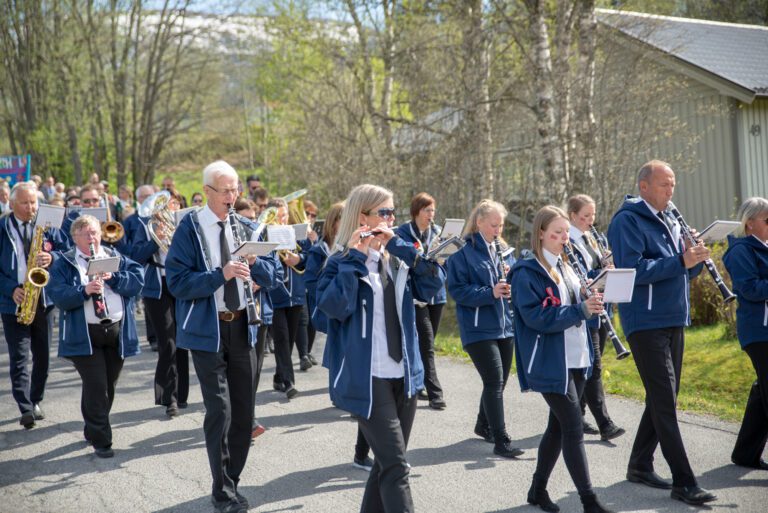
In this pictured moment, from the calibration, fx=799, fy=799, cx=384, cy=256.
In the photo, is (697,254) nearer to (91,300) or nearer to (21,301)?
(91,300)

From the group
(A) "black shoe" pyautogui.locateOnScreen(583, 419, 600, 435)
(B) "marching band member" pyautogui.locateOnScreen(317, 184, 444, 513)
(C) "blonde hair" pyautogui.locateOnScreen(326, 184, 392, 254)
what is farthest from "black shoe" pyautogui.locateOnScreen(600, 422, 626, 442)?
(C) "blonde hair" pyautogui.locateOnScreen(326, 184, 392, 254)

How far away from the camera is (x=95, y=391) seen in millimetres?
6660

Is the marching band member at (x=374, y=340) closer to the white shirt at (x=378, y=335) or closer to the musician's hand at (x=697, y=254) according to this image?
the white shirt at (x=378, y=335)

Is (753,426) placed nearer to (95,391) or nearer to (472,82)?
(95,391)

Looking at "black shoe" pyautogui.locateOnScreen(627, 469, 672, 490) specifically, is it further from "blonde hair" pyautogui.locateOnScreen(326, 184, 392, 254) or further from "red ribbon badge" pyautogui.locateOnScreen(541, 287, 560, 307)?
"blonde hair" pyautogui.locateOnScreen(326, 184, 392, 254)

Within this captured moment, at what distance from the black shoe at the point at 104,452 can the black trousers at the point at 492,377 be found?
10.1 ft

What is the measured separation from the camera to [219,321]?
5242 millimetres

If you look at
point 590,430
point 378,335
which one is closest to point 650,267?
point 378,335

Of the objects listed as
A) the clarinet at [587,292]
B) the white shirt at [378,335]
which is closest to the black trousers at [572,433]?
the clarinet at [587,292]

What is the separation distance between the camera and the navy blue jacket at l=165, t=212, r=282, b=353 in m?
5.09

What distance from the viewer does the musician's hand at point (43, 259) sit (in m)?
7.58

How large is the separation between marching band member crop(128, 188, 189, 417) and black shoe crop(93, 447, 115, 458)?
3.85 ft

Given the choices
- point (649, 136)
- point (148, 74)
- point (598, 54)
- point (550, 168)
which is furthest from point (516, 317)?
point (148, 74)

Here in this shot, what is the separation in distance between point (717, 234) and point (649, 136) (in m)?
7.76
